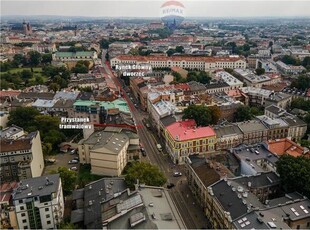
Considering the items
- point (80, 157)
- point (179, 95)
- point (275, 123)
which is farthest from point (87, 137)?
point (275, 123)

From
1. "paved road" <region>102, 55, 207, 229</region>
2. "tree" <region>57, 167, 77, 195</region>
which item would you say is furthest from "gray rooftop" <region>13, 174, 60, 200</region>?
"paved road" <region>102, 55, 207, 229</region>

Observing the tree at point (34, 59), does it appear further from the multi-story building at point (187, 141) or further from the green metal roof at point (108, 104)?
the multi-story building at point (187, 141)

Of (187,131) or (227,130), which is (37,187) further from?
(227,130)

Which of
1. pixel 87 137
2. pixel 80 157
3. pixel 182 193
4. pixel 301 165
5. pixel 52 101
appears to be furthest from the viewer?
pixel 52 101

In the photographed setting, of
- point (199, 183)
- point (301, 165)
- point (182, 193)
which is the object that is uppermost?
point (301, 165)

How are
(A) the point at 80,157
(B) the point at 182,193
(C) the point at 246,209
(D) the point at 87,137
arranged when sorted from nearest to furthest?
(C) the point at 246,209, (B) the point at 182,193, (A) the point at 80,157, (D) the point at 87,137

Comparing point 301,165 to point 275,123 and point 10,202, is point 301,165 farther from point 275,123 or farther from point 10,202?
point 10,202

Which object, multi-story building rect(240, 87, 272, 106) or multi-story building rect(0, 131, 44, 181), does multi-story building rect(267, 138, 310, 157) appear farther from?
multi-story building rect(0, 131, 44, 181)

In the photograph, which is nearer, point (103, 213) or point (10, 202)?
point (103, 213)
